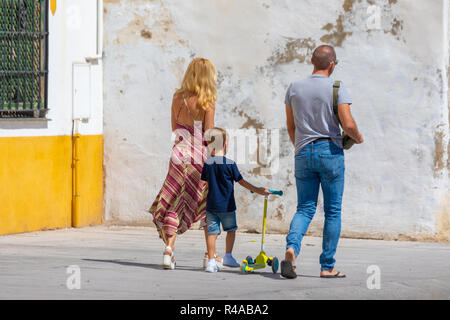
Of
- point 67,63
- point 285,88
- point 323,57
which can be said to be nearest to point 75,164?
point 67,63

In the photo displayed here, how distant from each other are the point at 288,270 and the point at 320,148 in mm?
983

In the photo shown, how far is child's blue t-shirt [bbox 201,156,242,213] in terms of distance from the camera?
25.4ft

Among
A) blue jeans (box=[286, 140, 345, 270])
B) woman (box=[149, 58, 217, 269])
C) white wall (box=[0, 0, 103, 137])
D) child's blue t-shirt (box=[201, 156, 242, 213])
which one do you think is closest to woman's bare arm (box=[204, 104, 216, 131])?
woman (box=[149, 58, 217, 269])

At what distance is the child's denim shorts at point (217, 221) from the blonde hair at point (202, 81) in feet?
2.89

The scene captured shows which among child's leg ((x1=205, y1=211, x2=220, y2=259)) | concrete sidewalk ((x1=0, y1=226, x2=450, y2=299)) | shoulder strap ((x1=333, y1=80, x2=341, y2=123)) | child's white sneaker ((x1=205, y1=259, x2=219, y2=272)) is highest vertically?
shoulder strap ((x1=333, y1=80, x2=341, y2=123))

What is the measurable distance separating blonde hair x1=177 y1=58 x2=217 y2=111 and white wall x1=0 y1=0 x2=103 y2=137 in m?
3.25

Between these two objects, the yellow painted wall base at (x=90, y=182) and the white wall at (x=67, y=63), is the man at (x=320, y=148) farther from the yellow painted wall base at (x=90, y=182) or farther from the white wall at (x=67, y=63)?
the yellow painted wall base at (x=90, y=182)

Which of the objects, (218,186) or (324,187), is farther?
(218,186)

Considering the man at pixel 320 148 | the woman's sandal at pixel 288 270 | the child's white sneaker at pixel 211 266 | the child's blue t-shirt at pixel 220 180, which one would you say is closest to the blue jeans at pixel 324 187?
the man at pixel 320 148

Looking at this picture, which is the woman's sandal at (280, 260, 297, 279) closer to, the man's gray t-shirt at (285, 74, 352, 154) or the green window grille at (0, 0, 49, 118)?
the man's gray t-shirt at (285, 74, 352, 154)

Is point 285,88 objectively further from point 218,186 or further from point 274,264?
point 274,264

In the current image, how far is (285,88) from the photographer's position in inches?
417

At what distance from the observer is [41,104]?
1077 centimetres
